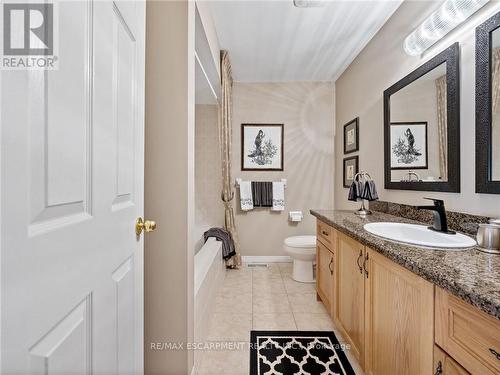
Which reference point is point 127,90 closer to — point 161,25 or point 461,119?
point 161,25

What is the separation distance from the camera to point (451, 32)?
1.50 m

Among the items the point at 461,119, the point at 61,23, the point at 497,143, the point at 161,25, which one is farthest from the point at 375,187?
the point at 61,23

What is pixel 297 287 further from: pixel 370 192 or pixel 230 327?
pixel 370 192

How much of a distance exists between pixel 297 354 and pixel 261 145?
7.92ft

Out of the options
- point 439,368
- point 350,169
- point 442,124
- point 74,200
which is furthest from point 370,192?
point 74,200

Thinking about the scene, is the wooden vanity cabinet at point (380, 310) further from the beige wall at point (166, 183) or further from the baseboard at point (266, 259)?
the baseboard at point (266, 259)

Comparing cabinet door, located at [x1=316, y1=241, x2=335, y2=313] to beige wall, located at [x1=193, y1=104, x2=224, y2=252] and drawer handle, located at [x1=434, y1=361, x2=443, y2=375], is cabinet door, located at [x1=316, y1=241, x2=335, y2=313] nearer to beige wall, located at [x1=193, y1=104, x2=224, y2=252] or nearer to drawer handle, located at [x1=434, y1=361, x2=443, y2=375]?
drawer handle, located at [x1=434, y1=361, x2=443, y2=375]

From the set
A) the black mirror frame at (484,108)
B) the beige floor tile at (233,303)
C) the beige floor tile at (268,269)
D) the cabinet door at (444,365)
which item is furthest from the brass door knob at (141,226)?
the beige floor tile at (268,269)

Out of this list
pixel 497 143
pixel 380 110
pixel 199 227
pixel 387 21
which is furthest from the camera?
pixel 199 227

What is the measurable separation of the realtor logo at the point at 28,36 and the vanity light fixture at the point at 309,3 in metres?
1.93

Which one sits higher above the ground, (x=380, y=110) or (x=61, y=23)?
(x=380, y=110)

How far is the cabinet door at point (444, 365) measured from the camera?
74 cm

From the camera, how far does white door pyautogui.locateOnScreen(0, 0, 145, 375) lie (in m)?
0.42

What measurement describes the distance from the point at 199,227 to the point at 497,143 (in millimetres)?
2948
